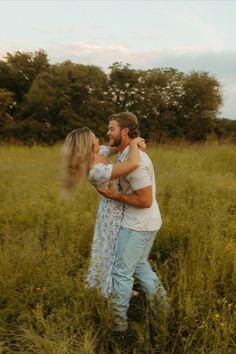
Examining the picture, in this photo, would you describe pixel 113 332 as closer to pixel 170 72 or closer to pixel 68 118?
pixel 68 118

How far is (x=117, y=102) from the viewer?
32750mm

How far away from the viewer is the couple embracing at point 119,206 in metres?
3.11

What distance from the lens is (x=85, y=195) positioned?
254 inches

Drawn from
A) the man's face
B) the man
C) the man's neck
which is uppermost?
the man's face

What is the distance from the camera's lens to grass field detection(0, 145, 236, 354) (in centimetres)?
297

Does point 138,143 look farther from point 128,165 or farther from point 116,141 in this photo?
point 128,165

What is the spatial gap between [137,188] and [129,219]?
0.28 m


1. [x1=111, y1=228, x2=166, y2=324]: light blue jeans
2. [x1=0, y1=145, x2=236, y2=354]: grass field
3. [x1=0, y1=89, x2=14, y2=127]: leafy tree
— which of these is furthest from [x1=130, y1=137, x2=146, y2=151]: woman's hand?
[x1=0, y1=89, x2=14, y2=127]: leafy tree

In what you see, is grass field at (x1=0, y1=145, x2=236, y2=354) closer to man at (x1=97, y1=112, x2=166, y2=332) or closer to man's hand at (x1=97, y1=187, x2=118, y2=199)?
man at (x1=97, y1=112, x2=166, y2=332)

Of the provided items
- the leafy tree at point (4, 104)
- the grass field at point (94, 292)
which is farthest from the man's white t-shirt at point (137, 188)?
the leafy tree at point (4, 104)

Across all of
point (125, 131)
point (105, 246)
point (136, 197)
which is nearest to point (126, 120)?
point (125, 131)

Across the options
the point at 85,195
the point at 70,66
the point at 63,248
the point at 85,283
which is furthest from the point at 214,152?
the point at 70,66

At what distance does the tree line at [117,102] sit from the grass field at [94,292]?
25755 mm

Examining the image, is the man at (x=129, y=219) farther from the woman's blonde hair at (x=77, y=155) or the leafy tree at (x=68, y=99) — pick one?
the leafy tree at (x=68, y=99)
